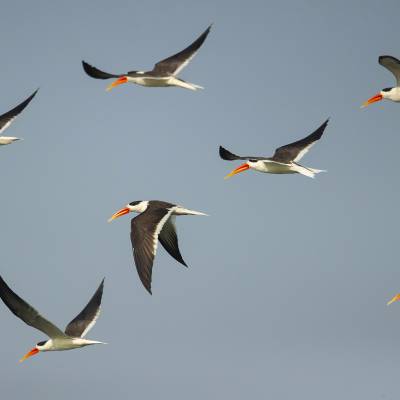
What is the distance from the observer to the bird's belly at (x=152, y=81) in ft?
82.8

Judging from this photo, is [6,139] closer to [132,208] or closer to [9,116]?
[9,116]

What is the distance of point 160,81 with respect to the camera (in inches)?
997

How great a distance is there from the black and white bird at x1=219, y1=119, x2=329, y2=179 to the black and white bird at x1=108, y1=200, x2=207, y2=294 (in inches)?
84.1

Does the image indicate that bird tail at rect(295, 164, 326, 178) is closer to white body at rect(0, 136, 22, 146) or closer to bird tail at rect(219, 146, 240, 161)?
bird tail at rect(219, 146, 240, 161)

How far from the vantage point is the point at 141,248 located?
2184cm

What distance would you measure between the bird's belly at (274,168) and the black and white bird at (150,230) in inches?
108

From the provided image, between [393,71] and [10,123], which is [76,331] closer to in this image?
[10,123]

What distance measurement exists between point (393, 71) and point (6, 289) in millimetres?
11438

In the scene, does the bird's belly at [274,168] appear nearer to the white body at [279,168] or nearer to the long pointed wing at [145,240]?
the white body at [279,168]

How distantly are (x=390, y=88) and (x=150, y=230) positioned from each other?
26.8ft

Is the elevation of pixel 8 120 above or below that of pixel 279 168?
above

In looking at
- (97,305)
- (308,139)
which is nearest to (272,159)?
(308,139)

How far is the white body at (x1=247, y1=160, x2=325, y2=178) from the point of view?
24147 millimetres

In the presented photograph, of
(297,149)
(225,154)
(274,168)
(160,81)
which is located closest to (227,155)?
(225,154)
